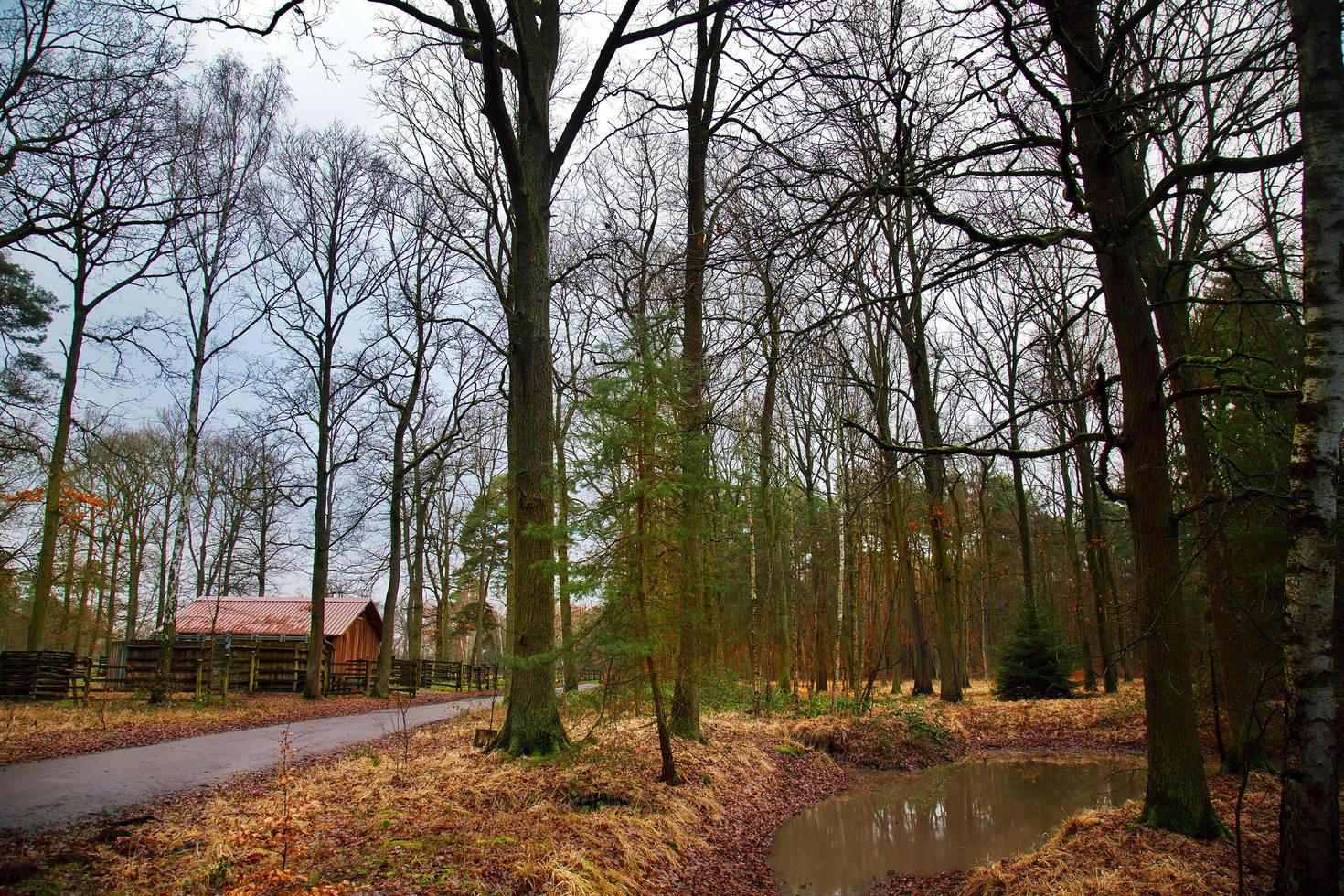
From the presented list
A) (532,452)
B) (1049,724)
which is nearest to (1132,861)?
(532,452)

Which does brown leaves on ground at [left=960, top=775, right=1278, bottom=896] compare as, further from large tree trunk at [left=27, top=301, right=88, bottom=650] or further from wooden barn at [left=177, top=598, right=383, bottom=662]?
wooden barn at [left=177, top=598, right=383, bottom=662]

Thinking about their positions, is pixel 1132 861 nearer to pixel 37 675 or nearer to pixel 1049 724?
pixel 1049 724

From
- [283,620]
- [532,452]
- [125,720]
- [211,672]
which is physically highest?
[532,452]

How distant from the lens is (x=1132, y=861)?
480 centimetres

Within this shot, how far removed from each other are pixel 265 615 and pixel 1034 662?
3025cm

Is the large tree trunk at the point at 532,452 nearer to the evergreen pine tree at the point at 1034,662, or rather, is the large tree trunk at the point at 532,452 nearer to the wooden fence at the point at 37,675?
the wooden fence at the point at 37,675

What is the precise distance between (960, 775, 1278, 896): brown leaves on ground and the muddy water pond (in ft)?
1.64

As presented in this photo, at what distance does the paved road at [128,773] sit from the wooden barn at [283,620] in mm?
17580

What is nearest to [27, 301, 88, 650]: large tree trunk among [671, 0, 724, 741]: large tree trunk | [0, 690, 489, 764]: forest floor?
[0, 690, 489, 764]: forest floor

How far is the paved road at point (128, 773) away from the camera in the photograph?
630 centimetres

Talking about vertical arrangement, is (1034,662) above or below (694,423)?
below

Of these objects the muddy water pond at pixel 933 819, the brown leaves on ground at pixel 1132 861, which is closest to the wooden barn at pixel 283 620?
the muddy water pond at pixel 933 819

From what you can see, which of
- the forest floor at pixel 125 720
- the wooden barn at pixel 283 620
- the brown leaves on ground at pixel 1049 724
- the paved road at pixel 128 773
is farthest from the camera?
the wooden barn at pixel 283 620

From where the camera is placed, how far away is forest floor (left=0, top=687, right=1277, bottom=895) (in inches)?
175
